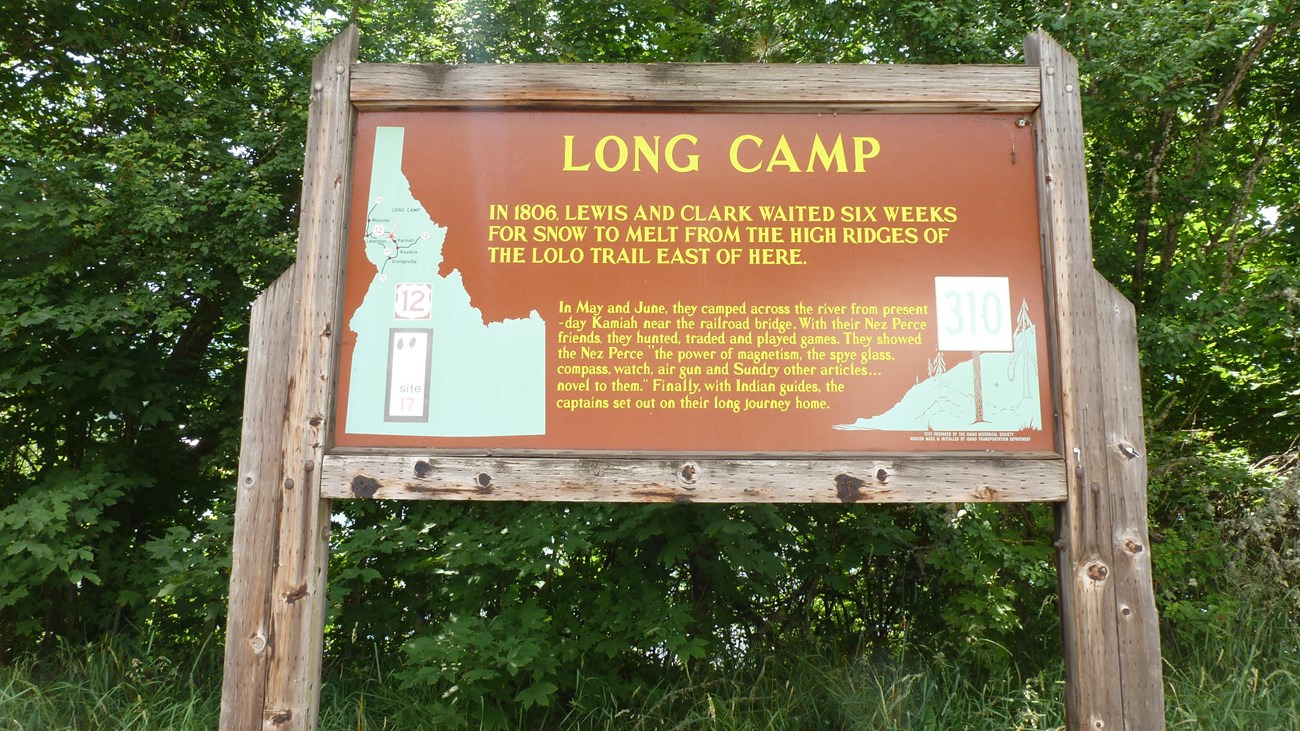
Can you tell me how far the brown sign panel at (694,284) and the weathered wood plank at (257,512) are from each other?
250 millimetres

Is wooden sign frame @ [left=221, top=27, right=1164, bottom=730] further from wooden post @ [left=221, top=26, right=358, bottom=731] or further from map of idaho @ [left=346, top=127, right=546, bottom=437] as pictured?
map of idaho @ [left=346, top=127, right=546, bottom=437]

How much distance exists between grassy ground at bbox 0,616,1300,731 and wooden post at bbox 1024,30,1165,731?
1.13 m

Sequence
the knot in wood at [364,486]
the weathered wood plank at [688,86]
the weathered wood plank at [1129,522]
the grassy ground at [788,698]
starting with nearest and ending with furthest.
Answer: the weathered wood plank at [1129,522]
the knot in wood at [364,486]
the weathered wood plank at [688,86]
the grassy ground at [788,698]

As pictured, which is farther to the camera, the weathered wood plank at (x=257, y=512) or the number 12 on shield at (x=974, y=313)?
the number 12 on shield at (x=974, y=313)

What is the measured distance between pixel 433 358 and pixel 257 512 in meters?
0.85

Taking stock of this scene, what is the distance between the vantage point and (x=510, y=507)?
5.10 metres

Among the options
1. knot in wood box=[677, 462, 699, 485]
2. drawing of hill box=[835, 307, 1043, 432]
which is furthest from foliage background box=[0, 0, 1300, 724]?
drawing of hill box=[835, 307, 1043, 432]

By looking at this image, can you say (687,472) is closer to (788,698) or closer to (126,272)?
(788,698)

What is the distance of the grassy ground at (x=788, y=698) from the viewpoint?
3820 mm

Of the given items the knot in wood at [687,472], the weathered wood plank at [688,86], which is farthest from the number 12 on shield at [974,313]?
the knot in wood at [687,472]

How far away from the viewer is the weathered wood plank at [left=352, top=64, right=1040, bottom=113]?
312 cm

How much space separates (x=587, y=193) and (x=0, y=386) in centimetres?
455

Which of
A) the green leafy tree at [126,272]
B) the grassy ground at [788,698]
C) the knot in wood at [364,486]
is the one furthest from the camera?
the green leafy tree at [126,272]

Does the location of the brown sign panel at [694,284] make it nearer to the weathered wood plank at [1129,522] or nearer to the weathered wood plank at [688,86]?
the weathered wood plank at [688,86]
